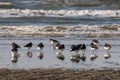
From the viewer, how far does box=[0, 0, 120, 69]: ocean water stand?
701 inches

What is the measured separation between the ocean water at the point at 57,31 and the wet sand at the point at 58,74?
1.26m

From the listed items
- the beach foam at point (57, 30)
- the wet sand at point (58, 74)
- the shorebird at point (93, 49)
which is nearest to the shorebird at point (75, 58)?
the shorebird at point (93, 49)

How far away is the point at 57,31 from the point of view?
28.3 m

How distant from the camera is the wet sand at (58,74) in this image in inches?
557

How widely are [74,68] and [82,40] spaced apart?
7.96 meters

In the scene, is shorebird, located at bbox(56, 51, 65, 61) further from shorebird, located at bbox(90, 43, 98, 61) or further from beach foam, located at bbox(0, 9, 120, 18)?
beach foam, located at bbox(0, 9, 120, 18)

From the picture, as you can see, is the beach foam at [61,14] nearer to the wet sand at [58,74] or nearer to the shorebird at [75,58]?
the shorebird at [75,58]

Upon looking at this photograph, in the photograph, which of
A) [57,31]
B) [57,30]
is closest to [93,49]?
[57,31]

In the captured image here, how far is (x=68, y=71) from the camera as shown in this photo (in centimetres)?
1536

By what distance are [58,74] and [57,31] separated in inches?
537

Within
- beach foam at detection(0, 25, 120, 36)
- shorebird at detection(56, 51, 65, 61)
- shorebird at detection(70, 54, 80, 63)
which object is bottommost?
beach foam at detection(0, 25, 120, 36)

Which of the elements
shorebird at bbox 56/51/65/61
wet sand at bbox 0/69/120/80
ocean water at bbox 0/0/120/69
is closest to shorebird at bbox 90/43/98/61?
ocean water at bbox 0/0/120/69

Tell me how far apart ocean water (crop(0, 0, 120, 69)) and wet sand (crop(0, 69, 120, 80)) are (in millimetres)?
1261

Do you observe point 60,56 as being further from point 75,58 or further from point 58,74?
point 58,74
